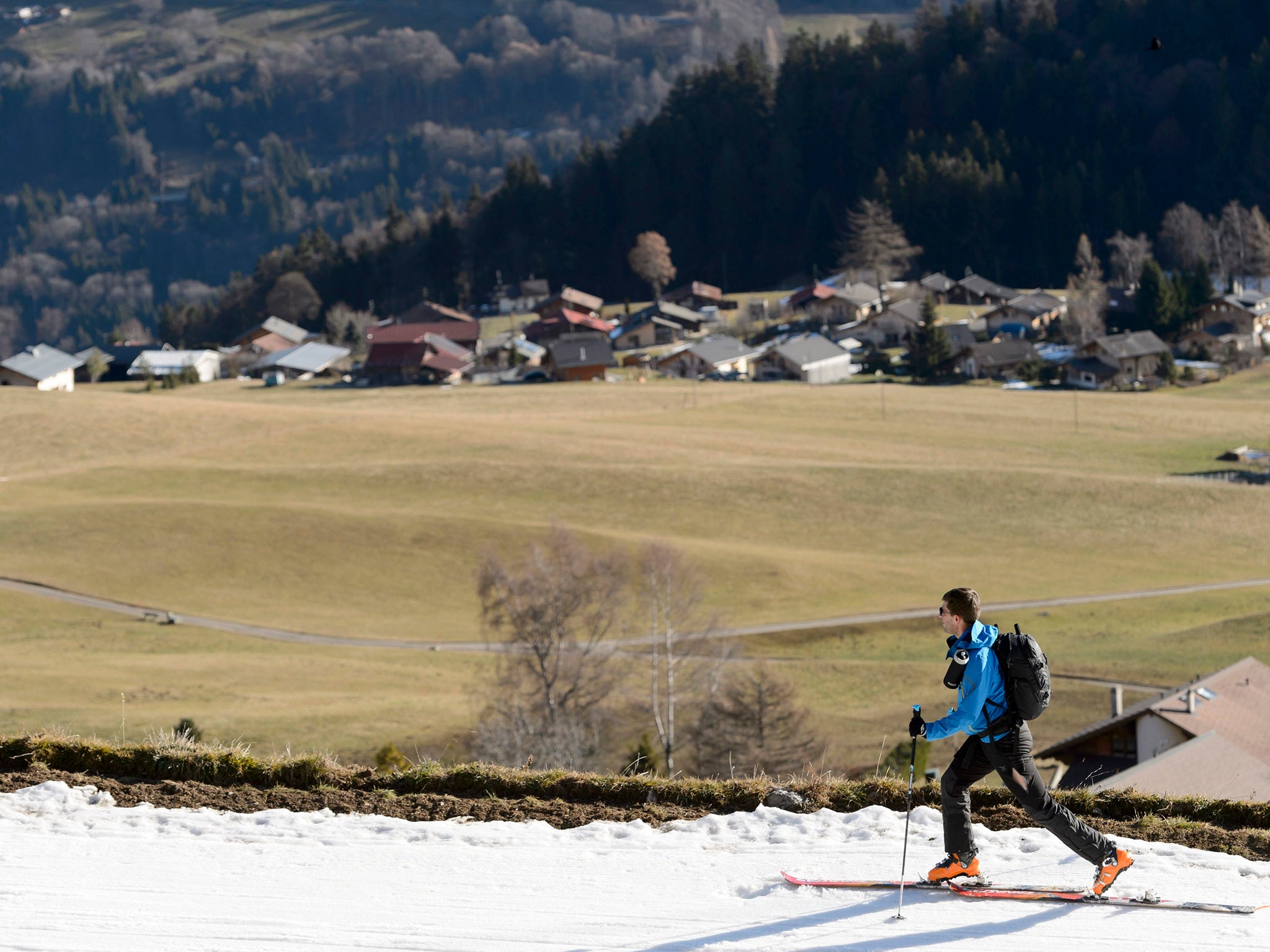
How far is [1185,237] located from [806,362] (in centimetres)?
6448

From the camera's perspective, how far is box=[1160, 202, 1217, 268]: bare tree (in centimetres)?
14088

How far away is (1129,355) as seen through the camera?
9875cm

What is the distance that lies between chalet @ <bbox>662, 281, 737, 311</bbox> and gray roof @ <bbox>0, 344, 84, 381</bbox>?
6380 centimetres

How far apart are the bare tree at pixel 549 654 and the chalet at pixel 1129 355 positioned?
226 feet

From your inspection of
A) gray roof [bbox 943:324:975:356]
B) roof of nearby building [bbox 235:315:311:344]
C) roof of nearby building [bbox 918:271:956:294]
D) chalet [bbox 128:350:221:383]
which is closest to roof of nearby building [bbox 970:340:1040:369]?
gray roof [bbox 943:324:975:356]

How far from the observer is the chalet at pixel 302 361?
123312 mm

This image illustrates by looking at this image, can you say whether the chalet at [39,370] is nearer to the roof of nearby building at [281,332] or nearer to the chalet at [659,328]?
the roof of nearby building at [281,332]

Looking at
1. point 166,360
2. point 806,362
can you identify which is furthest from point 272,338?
point 806,362

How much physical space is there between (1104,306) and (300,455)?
8184 centimetres

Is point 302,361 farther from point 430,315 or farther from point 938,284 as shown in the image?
point 938,284

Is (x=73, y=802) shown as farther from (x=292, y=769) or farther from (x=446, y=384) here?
(x=446, y=384)

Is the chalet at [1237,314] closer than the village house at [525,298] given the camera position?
Yes

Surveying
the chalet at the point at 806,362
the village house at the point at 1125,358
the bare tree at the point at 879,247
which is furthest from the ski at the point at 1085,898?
the bare tree at the point at 879,247

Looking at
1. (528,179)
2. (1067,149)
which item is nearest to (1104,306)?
(1067,149)
